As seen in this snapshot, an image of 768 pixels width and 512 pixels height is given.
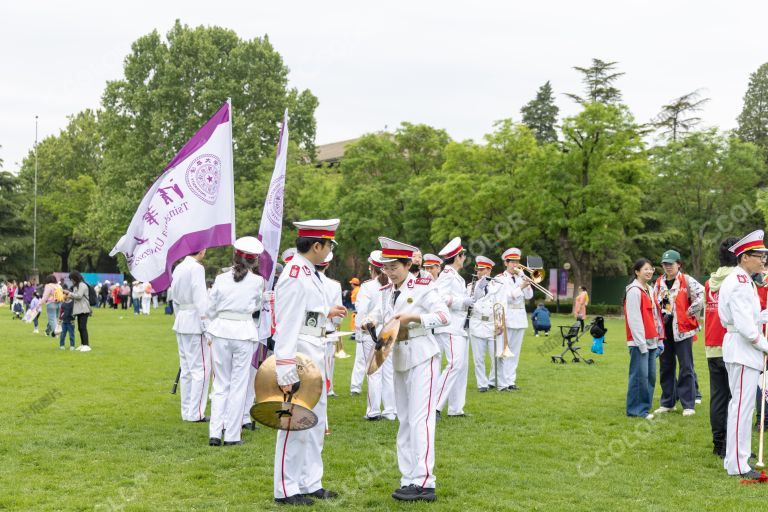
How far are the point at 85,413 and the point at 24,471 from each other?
347cm

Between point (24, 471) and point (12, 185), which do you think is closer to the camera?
point (24, 471)

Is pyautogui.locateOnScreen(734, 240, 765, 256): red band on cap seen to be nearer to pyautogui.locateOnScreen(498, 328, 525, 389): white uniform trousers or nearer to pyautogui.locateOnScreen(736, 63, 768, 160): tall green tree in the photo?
pyautogui.locateOnScreen(498, 328, 525, 389): white uniform trousers

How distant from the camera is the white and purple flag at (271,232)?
31.6ft

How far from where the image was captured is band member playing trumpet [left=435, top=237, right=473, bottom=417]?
10.5 metres

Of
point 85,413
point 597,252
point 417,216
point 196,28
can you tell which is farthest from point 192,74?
point 85,413

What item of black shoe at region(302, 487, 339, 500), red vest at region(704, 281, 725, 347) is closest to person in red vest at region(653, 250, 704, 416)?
red vest at region(704, 281, 725, 347)

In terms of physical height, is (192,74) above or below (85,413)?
above

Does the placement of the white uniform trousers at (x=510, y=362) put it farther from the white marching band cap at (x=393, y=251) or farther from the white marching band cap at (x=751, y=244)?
the white marching band cap at (x=393, y=251)

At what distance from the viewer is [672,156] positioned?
45531 millimetres

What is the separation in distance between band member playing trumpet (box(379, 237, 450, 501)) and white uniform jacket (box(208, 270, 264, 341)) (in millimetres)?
2577

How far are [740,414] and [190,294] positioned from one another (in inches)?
263

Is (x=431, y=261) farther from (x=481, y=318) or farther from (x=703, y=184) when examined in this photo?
(x=703, y=184)

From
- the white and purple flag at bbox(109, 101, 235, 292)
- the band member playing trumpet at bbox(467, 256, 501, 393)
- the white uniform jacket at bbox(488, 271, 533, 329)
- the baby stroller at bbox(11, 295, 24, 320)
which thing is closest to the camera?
the white and purple flag at bbox(109, 101, 235, 292)

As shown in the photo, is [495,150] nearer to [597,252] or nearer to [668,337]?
[597,252]
